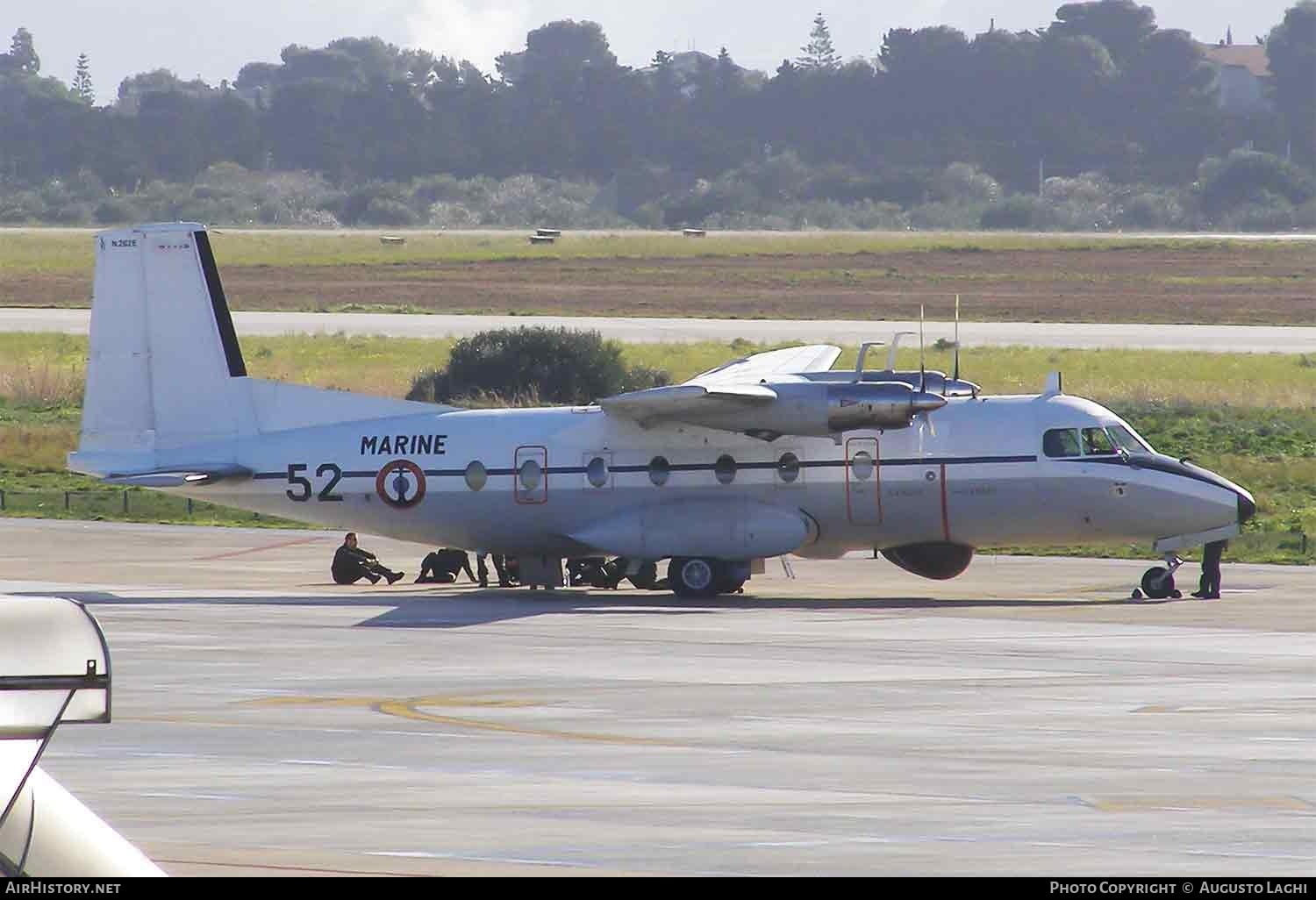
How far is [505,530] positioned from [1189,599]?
938cm

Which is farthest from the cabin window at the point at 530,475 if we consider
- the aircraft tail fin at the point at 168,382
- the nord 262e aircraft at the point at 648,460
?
the aircraft tail fin at the point at 168,382

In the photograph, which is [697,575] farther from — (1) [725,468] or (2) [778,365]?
(2) [778,365]

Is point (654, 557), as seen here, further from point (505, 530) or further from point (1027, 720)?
point (1027, 720)

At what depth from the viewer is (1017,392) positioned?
5191cm

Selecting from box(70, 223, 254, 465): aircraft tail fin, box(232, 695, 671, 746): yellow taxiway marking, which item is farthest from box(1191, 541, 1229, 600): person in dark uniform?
box(70, 223, 254, 465): aircraft tail fin

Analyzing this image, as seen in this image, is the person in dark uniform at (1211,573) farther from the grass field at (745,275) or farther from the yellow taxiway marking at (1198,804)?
the grass field at (745,275)

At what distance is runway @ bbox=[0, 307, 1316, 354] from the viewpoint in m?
67.8

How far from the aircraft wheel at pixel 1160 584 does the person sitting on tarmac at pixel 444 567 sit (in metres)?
9.97

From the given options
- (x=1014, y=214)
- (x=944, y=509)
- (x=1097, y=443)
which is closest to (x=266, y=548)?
(x=944, y=509)

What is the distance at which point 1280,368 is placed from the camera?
58.9 metres

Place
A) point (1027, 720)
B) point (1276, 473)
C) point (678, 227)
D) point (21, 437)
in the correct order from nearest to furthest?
point (1027, 720) → point (1276, 473) → point (21, 437) → point (678, 227)

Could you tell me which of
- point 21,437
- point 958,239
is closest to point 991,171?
point 958,239

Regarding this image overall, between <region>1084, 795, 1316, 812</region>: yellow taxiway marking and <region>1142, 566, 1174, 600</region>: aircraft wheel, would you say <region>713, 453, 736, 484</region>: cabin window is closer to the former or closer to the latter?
<region>1142, 566, 1174, 600</region>: aircraft wheel
